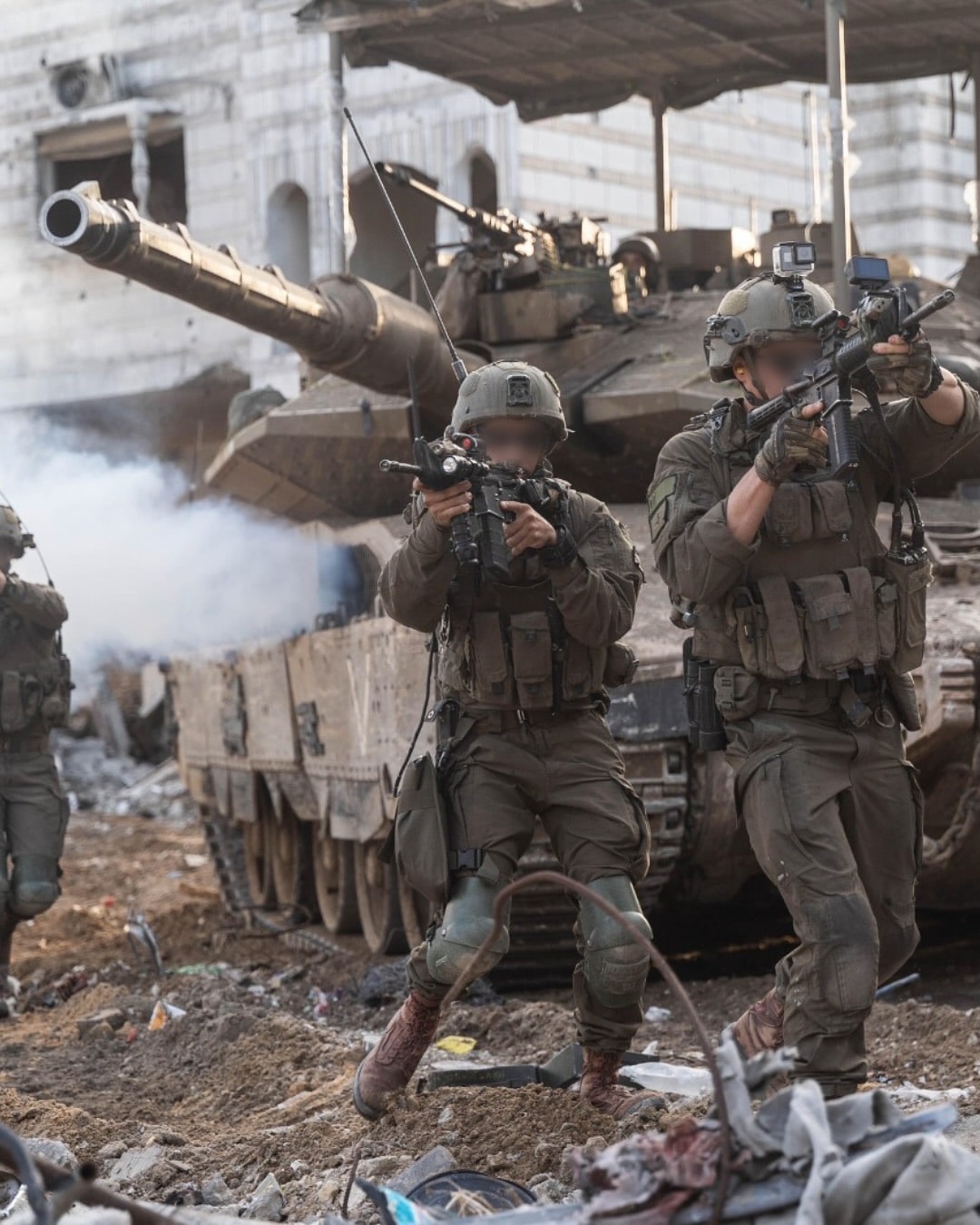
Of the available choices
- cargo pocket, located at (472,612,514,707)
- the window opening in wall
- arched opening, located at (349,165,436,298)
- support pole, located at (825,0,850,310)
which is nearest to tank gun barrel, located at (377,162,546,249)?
support pole, located at (825,0,850,310)

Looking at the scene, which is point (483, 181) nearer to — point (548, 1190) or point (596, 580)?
point (596, 580)

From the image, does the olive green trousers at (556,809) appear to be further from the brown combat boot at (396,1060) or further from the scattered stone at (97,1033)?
the scattered stone at (97,1033)

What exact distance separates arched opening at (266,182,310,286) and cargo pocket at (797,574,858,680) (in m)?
19.3

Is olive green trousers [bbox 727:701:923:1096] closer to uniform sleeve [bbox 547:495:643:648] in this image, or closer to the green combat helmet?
uniform sleeve [bbox 547:495:643:648]

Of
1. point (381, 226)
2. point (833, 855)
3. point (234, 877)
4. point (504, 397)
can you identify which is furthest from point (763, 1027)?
point (381, 226)

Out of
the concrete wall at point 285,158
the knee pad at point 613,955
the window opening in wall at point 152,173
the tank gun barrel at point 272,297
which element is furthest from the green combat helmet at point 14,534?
the window opening in wall at point 152,173

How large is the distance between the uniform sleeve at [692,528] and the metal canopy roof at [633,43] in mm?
5404

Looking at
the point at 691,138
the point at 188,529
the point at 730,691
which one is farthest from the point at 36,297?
the point at 730,691

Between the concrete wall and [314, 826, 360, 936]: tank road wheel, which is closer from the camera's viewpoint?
[314, 826, 360, 936]: tank road wheel

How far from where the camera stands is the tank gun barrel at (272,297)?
6953 millimetres

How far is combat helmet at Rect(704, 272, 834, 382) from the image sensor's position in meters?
4.91

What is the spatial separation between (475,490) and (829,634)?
0.86 metres

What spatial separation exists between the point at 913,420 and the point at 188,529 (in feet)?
23.0

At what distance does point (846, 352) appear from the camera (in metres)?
4.56
